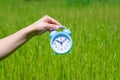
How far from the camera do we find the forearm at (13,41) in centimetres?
157

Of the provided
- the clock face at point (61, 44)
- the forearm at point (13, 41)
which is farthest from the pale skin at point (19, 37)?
the clock face at point (61, 44)

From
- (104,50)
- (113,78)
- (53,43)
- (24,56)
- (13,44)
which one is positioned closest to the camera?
(13,44)

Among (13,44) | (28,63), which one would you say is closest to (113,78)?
(28,63)

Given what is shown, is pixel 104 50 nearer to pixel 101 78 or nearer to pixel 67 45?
pixel 101 78

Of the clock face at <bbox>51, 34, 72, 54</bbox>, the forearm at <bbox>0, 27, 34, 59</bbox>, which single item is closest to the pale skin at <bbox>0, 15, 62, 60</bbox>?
the forearm at <bbox>0, 27, 34, 59</bbox>

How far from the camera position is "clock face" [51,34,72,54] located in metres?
1.69

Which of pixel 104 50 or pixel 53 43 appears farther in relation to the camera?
pixel 104 50

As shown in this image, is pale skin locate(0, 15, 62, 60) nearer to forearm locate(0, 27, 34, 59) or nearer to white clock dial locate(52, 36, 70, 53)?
forearm locate(0, 27, 34, 59)

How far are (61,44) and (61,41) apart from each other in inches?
0.6

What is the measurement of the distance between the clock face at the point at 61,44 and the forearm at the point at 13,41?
5.2 inches

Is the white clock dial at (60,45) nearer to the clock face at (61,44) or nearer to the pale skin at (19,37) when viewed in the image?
the clock face at (61,44)

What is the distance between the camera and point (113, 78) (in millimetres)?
2746

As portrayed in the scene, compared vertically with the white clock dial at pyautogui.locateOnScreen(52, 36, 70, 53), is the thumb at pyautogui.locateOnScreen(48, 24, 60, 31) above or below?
above

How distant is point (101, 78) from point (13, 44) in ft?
4.23
